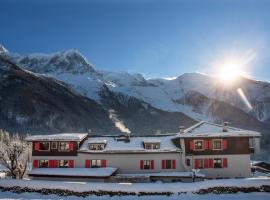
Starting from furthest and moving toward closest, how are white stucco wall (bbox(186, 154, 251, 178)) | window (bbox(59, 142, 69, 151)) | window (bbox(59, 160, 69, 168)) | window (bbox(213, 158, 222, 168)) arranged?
1. window (bbox(59, 142, 69, 151))
2. window (bbox(59, 160, 69, 168))
3. window (bbox(213, 158, 222, 168))
4. white stucco wall (bbox(186, 154, 251, 178))

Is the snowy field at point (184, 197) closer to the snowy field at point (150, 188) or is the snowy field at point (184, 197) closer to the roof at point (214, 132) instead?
the snowy field at point (150, 188)

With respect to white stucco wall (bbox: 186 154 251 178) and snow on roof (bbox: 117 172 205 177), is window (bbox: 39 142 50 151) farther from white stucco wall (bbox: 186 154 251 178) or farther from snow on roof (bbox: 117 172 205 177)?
white stucco wall (bbox: 186 154 251 178)

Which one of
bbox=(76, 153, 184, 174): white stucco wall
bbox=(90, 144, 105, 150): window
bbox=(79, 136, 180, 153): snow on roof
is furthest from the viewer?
bbox=(90, 144, 105, 150): window

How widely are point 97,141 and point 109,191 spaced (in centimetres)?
1997

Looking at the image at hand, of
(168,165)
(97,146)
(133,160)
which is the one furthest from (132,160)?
(97,146)

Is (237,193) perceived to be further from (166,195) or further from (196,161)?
(196,161)

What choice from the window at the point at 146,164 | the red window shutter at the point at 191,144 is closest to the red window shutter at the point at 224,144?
the red window shutter at the point at 191,144

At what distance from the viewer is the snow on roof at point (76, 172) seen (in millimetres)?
61344

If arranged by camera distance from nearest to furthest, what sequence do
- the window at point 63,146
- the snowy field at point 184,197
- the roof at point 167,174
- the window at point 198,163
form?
1. the snowy field at point 184,197
2. the roof at point 167,174
3. the window at point 198,163
4. the window at point 63,146

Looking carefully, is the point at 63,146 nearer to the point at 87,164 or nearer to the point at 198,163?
the point at 87,164

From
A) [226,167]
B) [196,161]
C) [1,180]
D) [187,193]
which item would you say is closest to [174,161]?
[196,161]

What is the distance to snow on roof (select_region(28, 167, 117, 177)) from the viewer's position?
61.3m

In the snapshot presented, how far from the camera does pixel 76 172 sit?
205ft

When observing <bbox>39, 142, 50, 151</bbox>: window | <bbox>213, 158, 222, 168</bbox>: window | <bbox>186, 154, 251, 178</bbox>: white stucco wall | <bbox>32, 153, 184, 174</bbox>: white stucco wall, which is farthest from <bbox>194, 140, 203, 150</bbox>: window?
<bbox>39, 142, 50, 151</bbox>: window
